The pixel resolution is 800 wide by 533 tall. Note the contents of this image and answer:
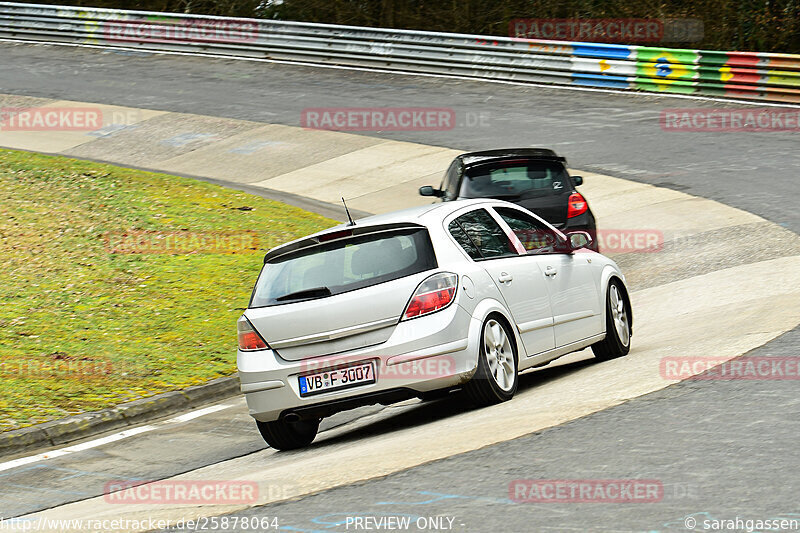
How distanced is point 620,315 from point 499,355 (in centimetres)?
226

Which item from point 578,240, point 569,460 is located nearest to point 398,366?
point 569,460

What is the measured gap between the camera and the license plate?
7805 millimetres

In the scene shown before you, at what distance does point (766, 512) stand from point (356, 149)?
19808 mm

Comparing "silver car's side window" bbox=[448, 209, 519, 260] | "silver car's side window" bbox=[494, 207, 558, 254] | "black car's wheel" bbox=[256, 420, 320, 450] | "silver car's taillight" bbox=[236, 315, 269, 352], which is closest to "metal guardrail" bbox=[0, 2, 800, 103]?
"silver car's side window" bbox=[494, 207, 558, 254]

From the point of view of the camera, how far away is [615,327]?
9969 millimetres

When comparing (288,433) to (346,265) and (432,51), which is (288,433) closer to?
(346,265)

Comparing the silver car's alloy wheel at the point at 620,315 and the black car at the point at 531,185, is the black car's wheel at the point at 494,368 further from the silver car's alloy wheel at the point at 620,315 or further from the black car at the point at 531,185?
the black car at the point at 531,185

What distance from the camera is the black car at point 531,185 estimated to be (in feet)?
45.4

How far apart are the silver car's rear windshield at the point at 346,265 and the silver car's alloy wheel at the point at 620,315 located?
2.54m

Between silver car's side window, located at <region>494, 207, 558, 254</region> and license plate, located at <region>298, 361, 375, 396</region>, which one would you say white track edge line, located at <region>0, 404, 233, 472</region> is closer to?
license plate, located at <region>298, 361, 375, 396</region>

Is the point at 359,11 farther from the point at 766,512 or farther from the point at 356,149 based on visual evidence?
the point at 766,512

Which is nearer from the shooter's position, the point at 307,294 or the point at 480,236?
the point at 307,294

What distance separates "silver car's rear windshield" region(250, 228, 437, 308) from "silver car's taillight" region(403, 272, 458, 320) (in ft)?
0.40

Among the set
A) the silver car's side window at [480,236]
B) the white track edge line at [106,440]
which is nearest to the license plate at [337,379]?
the silver car's side window at [480,236]
